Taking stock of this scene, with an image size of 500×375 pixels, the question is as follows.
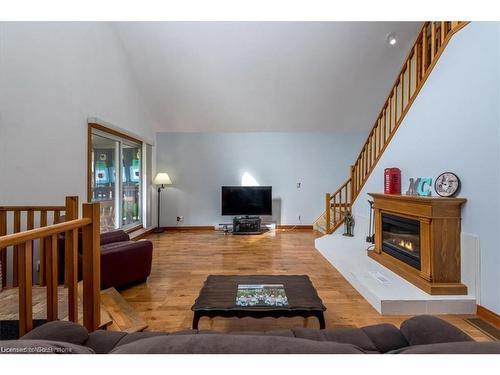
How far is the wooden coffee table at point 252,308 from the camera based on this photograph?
1781mm

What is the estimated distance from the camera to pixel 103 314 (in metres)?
1.97

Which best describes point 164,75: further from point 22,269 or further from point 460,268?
point 460,268

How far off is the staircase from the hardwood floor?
1347mm

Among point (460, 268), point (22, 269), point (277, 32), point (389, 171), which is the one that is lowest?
point (460, 268)

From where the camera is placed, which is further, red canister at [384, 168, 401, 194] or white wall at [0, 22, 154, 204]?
red canister at [384, 168, 401, 194]

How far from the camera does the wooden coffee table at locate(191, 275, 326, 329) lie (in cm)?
178

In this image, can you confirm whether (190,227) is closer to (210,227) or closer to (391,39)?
(210,227)

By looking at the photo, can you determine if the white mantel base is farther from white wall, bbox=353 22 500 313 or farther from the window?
the window

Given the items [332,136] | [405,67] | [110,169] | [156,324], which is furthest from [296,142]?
[156,324]

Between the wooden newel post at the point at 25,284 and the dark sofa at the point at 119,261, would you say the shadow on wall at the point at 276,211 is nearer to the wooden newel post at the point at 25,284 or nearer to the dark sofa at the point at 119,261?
the dark sofa at the point at 119,261

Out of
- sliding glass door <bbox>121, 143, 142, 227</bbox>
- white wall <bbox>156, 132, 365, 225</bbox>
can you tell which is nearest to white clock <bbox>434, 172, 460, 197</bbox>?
white wall <bbox>156, 132, 365, 225</bbox>

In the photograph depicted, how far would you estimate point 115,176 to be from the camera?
469cm

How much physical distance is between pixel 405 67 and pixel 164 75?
13.3 feet

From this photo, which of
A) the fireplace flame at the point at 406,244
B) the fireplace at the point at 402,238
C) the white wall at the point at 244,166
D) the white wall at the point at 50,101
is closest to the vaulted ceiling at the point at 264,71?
the white wall at the point at 244,166
